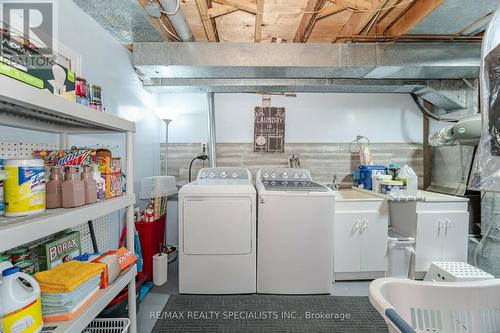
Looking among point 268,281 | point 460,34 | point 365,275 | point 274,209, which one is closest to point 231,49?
point 274,209

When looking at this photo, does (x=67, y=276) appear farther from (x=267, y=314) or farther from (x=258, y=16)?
(x=258, y=16)

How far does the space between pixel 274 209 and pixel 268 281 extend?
0.73 metres

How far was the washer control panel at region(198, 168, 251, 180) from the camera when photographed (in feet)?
9.13

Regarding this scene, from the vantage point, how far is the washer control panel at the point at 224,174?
2.78 m

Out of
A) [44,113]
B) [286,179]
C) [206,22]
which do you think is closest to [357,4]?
[206,22]

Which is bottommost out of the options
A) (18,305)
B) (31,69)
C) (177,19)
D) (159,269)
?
(159,269)

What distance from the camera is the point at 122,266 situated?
1338 mm

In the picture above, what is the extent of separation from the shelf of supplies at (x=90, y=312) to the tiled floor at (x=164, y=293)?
33.8 inches

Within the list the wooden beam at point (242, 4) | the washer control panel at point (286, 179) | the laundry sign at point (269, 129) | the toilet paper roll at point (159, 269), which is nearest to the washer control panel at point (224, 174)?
the washer control panel at point (286, 179)

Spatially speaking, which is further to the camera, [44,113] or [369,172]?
[369,172]

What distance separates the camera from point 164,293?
230 centimetres

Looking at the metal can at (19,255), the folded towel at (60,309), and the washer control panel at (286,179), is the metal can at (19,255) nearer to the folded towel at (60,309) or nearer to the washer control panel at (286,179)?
the folded towel at (60,309)

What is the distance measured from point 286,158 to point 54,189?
266 cm

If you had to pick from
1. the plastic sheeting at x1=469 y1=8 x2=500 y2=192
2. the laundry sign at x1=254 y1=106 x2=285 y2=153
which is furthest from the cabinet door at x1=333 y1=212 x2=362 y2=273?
the plastic sheeting at x1=469 y1=8 x2=500 y2=192
